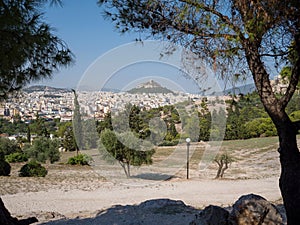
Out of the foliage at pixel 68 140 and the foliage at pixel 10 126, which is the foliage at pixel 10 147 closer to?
the foliage at pixel 68 140

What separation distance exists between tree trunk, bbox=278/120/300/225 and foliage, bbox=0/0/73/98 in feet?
6.34

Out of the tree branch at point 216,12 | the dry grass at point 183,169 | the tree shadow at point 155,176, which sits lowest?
the tree shadow at point 155,176

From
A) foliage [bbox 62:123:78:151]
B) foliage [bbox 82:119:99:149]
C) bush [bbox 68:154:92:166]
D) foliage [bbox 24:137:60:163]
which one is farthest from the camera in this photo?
foliage [bbox 62:123:78:151]

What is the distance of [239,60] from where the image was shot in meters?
2.75

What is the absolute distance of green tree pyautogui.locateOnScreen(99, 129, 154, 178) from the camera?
35.2 ft

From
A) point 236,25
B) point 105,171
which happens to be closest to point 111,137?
point 105,171

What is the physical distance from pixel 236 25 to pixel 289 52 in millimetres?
528

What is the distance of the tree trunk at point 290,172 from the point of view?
2775 millimetres

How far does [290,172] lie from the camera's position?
2.84m

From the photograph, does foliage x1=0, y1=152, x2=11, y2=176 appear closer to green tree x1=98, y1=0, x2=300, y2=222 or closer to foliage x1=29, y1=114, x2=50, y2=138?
foliage x1=29, y1=114, x2=50, y2=138

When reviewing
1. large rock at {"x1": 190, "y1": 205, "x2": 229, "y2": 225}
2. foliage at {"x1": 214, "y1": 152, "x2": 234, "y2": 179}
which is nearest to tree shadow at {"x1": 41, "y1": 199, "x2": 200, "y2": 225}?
large rock at {"x1": 190, "y1": 205, "x2": 229, "y2": 225}

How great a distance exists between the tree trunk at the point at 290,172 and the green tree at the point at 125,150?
7738 millimetres

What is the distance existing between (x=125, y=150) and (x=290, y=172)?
8.27 m

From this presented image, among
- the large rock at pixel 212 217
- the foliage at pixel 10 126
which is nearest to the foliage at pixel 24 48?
the large rock at pixel 212 217
